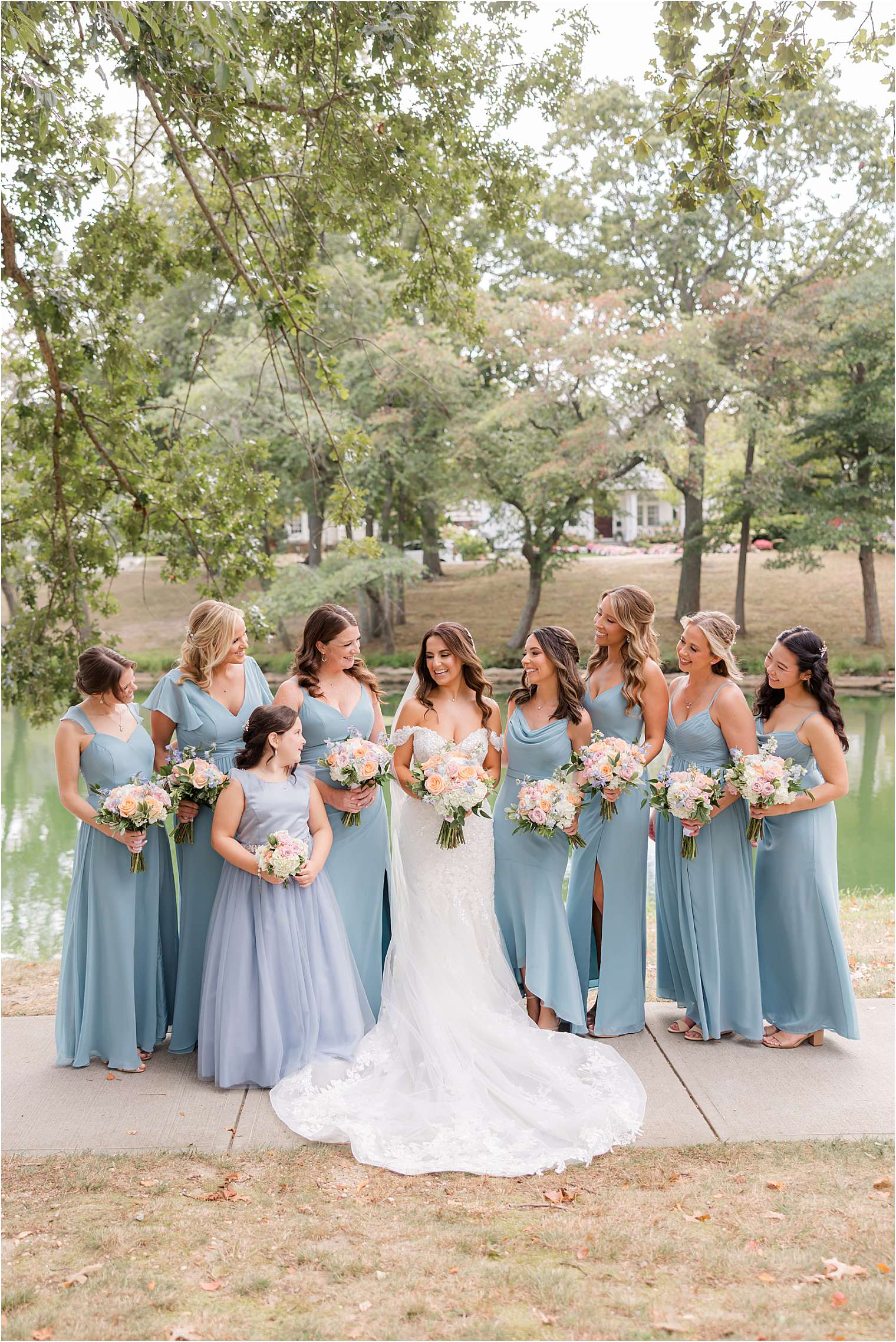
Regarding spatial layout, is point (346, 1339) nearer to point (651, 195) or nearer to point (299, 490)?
point (299, 490)

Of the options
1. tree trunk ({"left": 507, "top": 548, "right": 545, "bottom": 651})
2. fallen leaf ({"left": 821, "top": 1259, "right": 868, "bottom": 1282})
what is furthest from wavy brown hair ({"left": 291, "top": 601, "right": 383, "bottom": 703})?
tree trunk ({"left": 507, "top": 548, "right": 545, "bottom": 651})

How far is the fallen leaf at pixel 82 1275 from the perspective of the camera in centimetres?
365

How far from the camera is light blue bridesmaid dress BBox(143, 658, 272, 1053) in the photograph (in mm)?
5758

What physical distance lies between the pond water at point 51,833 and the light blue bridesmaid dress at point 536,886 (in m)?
5.83

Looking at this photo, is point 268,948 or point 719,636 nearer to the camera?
point 268,948

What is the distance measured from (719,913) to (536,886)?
1019 mm

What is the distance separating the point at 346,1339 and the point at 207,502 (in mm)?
7440

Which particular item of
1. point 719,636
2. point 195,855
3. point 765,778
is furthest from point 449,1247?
point 719,636

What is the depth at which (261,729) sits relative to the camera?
17.9 feet

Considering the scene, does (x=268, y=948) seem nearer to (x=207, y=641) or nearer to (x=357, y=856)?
(x=357, y=856)

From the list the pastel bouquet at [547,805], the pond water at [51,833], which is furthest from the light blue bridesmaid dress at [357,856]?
the pond water at [51,833]

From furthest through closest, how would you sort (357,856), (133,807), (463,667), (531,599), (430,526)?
(430,526)
(531,599)
(357,856)
(463,667)
(133,807)

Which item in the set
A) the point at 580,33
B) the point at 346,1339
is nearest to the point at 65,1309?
the point at 346,1339

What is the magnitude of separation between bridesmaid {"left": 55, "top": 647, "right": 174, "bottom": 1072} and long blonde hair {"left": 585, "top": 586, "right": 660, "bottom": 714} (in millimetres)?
2548
